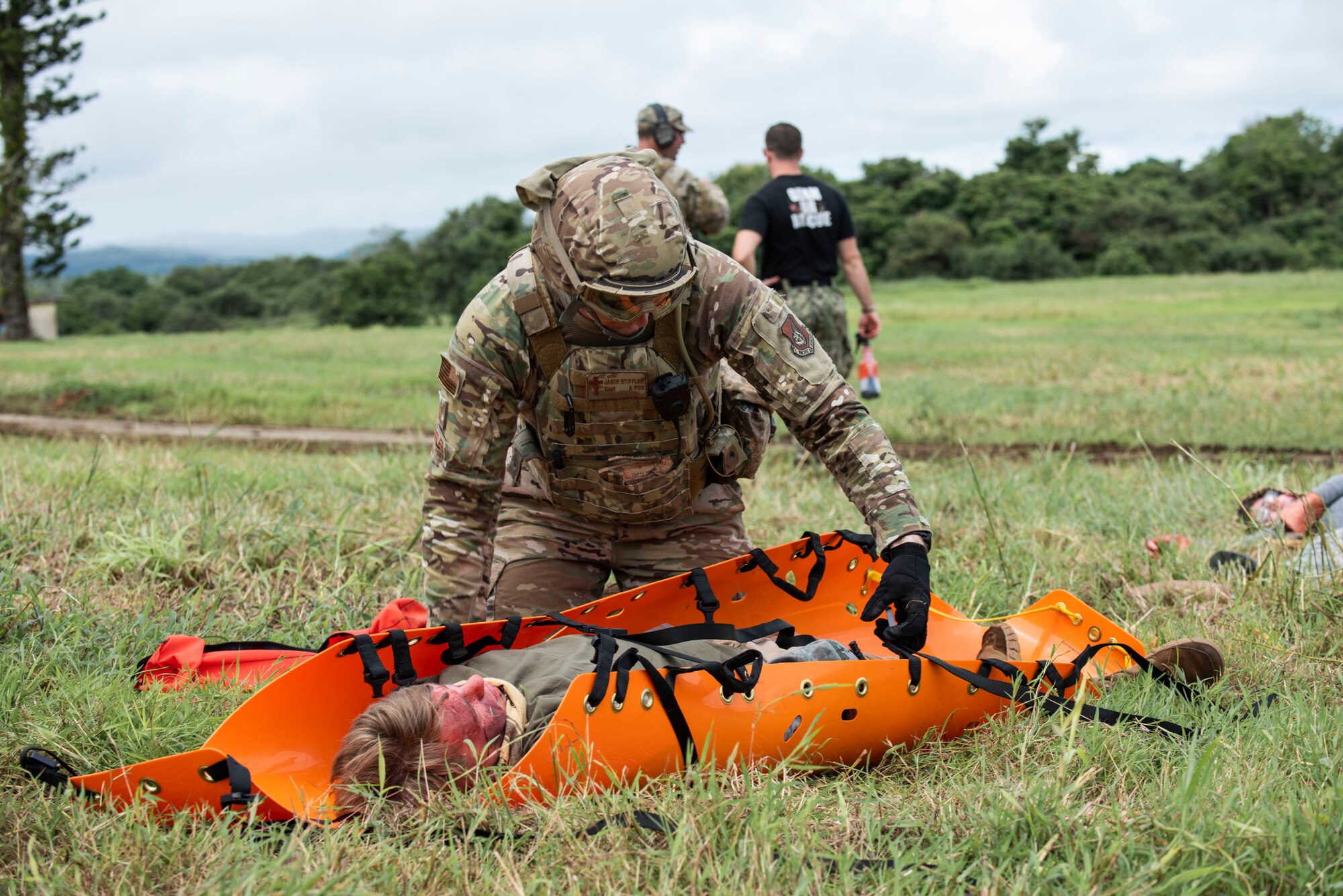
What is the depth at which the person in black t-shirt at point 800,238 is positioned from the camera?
676cm

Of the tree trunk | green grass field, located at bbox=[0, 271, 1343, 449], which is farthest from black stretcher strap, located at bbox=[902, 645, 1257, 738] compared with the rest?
the tree trunk

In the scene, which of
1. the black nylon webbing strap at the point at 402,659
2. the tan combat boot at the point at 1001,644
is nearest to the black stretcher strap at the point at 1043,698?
the tan combat boot at the point at 1001,644

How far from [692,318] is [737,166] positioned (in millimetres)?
47196

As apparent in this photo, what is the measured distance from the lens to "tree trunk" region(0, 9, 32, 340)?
80.4 ft

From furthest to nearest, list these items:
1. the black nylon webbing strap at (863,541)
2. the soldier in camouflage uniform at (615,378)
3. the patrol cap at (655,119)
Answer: the patrol cap at (655,119), the black nylon webbing strap at (863,541), the soldier in camouflage uniform at (615,378)

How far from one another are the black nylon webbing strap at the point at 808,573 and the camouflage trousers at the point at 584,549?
0.22m

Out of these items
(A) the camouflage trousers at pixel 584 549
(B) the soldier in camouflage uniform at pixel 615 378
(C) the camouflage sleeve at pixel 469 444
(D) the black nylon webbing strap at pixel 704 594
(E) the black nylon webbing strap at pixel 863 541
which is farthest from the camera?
(A) the camouflage trousers at pixel 584 549

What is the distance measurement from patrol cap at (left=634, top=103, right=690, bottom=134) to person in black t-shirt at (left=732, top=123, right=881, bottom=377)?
60cm

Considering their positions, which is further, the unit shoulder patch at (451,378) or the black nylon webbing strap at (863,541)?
the black nylon webbing strap at (863,541)

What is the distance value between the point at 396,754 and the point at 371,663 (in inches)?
13.5

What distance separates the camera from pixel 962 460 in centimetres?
715

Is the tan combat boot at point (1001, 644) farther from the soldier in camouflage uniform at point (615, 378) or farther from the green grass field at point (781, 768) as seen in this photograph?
the soldier in camouflage uniform at point (615, 378)

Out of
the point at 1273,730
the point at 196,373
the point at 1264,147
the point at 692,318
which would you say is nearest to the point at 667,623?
the point at 692,318

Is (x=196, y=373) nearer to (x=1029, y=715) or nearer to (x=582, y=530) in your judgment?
(x=582, y=530)
